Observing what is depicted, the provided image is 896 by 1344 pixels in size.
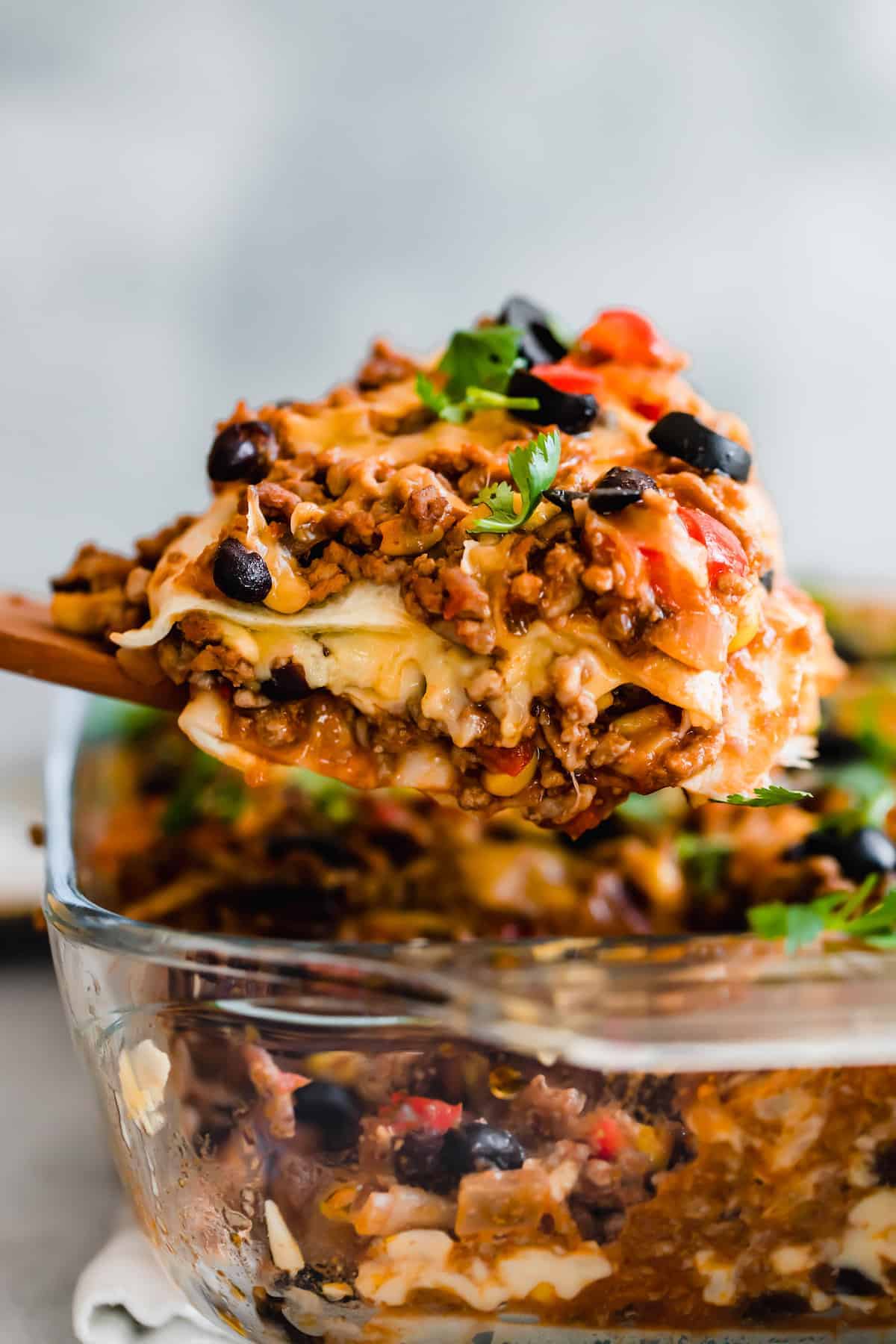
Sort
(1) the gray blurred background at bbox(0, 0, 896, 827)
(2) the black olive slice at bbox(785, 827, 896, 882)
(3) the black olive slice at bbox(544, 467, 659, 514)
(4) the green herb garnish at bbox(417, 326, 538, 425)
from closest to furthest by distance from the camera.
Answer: (3) the black olive slice at bbox(544, 467, 659, 514) → (4) the green herb garnish at bbox(417, 326, 538, 425) → (2) the black olive slice at bbox(785, 827, 896, 882) → (1) the gray blurred background at bbox(0, 0, 896, 827)

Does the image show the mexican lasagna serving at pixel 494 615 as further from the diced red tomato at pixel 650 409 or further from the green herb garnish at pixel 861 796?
the green herb garnish at pixel 861 796

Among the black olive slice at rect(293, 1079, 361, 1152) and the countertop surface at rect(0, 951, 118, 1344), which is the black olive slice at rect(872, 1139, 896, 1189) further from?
the countertop surface at rect(0, 951, 118, 1344)

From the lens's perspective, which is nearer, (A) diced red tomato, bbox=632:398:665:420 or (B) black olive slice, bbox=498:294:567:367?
(A) diced red tomato, bbox=632:398:665:420

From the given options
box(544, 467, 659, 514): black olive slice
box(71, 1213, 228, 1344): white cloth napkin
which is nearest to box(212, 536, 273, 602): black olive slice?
box(544, 467, 659, 514): black olive slice

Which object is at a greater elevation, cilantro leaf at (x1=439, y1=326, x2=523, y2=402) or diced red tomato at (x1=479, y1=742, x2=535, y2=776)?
cilantro leaf at (x1=439, y1=326, x2=523, y2=402)

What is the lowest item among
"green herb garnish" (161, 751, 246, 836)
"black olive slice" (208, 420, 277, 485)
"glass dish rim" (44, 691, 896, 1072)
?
"green herb garnish" (161, 751, 246, 836)

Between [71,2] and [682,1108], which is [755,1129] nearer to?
[682,1108]
